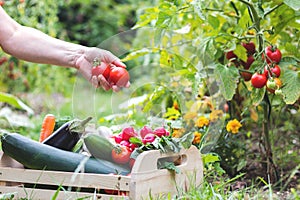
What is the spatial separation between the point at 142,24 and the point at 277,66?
69 centimetres

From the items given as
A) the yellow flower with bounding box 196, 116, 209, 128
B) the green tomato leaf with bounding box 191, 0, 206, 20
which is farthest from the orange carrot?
the green tomato leaf with bounding box 191, 0, 206, 20

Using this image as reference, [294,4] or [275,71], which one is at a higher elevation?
[294,4]

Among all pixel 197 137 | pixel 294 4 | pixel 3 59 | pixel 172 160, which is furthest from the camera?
pixel 3 59

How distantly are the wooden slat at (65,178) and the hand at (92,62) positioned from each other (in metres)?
→ 0.38

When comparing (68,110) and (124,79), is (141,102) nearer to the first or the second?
(124,79)

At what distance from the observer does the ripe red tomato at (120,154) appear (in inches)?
83.8

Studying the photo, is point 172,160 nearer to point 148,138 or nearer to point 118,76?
point 148,138

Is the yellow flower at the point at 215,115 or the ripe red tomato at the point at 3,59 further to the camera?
the ripe red tomato at the point at 3,59

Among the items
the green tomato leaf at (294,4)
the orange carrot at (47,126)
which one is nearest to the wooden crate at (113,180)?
the orange carrot at (47,126)

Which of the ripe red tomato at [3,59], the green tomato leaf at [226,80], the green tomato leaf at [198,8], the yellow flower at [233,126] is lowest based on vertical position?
the ripe red tomato at [3,59]

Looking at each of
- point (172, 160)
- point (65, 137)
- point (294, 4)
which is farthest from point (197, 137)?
point (294, 4)

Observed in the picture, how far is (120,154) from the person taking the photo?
213 centimetres

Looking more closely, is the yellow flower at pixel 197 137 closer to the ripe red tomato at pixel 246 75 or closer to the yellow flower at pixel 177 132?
the yellow flower at pixel 177 132

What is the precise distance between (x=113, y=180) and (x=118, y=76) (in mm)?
420
